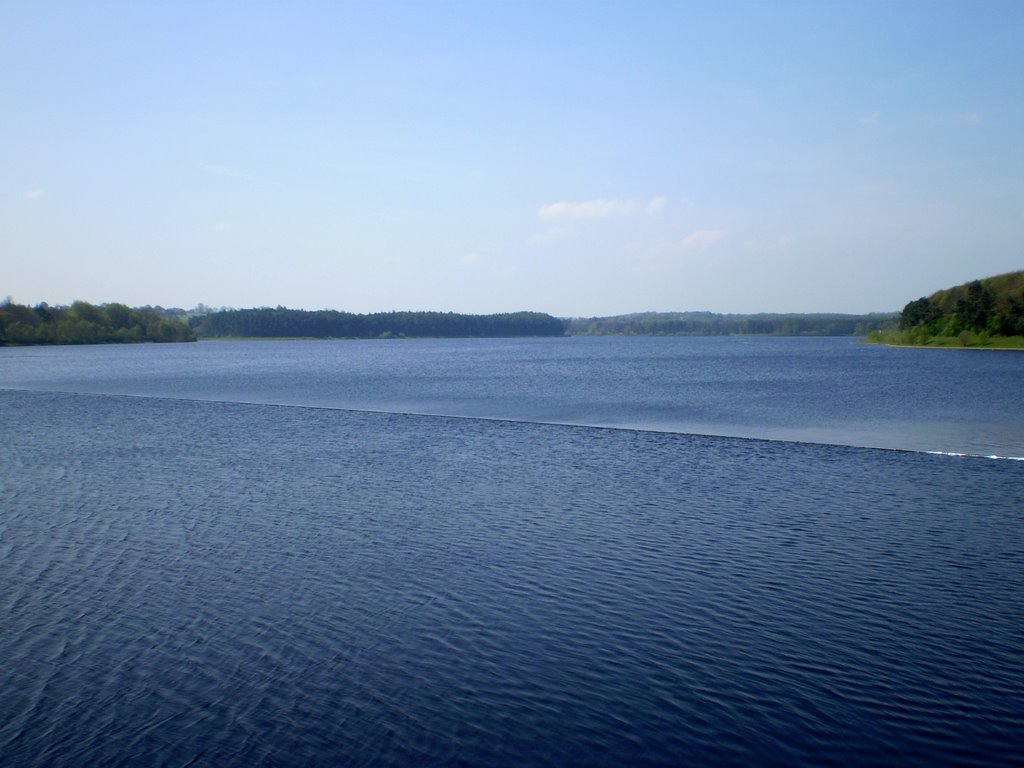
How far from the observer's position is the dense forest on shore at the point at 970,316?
91.7m

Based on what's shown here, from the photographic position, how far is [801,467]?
18781 millimetres

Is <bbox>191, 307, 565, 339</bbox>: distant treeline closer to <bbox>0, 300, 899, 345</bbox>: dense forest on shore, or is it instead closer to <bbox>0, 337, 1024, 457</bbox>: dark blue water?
<bbox>0, 300, 899, 345</bbox>: dense forest on shore

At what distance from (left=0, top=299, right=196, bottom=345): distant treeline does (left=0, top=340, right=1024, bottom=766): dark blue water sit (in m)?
125

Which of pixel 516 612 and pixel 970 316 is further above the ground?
pixel 970 316

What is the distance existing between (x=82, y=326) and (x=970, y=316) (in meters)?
127

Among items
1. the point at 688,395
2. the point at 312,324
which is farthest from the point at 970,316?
the point at 312,324

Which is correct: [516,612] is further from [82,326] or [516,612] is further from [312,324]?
[312,324]

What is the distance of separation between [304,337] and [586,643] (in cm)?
17325

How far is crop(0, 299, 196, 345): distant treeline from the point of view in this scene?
127756mm

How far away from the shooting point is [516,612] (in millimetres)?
9555

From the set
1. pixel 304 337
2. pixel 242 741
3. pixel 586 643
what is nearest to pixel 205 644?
pixel 242 741

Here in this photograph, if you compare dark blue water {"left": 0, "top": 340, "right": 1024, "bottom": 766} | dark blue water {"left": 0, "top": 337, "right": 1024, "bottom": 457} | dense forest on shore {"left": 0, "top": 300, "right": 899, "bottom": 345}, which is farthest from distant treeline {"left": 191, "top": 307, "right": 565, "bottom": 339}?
dark blue water {"left": 0, "top": 340, "right": 1024, "bottom": 766}

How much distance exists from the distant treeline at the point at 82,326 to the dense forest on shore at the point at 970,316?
120 metres

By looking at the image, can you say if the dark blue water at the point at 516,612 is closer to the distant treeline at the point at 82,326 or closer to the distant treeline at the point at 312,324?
the distant treeline at the point at 82,326
